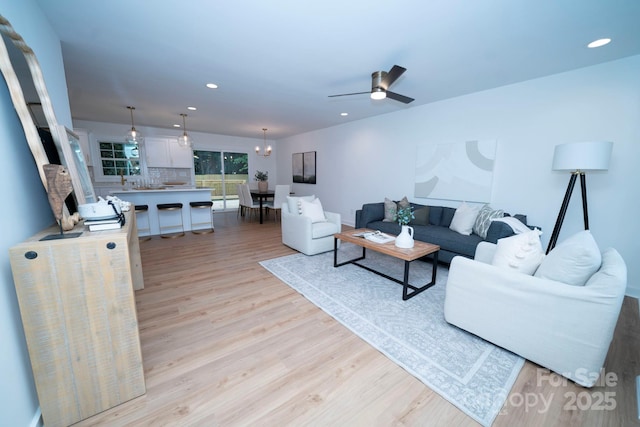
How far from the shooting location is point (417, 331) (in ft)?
6.37

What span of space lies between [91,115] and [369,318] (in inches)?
280

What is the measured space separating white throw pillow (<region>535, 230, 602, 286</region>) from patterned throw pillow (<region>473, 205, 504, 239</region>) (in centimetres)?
164

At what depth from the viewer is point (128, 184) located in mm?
6355

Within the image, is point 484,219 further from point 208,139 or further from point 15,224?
point 208,139

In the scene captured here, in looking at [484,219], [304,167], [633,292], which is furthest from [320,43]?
[304,167]

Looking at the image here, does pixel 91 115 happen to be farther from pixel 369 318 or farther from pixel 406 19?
pixel 369 318

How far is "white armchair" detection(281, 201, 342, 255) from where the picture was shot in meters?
3.63

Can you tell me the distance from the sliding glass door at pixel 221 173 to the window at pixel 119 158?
1.50 m

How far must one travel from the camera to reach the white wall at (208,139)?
5.95 m

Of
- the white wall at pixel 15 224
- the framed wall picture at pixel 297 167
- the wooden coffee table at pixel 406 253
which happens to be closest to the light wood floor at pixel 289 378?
the white wall at pixel 15 224

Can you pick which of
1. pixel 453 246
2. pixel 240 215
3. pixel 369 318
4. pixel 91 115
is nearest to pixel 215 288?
pixel 369 318

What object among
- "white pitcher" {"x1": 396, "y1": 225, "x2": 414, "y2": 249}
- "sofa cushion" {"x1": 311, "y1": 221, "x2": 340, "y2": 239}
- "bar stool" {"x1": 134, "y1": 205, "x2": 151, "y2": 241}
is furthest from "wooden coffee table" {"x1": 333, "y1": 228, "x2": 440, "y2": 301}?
"bar stool" {"x1": 134, "y1": 205, "x2": 151, "y2": 241}

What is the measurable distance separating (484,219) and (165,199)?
578 cm

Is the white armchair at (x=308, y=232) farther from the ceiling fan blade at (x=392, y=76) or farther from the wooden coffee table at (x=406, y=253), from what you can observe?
the ceiling fan blade at (x=392, y=76)
